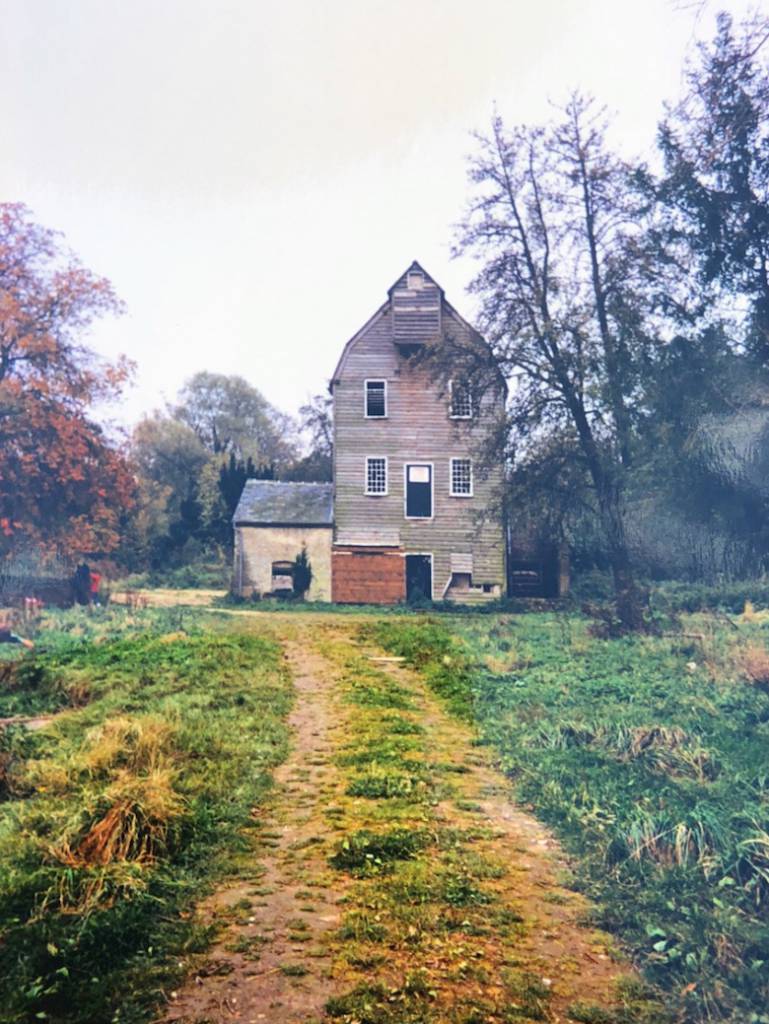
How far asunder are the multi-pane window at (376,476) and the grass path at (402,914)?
1551 centimetres

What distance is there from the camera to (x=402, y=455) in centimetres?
2172

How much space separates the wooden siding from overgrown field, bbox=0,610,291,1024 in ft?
38.7

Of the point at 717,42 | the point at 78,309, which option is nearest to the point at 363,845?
the point at 717,42

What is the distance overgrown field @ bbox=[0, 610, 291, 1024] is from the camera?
307 centimetres

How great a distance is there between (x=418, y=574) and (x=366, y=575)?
1564 mm

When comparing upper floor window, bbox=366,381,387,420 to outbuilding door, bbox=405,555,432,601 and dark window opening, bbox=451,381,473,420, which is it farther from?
outbuilding door, bbox=405,555,432,601

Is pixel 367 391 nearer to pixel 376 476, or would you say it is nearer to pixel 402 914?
pixel 376 476

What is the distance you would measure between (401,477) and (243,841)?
57.3 feet

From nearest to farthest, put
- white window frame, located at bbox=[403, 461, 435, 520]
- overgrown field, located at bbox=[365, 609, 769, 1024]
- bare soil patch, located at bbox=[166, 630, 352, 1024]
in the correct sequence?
bare soil patch, located at bbox=[166, 630, 352, 1024] < overgrown field, located at bbox=[365, 609, 769, 1024] < white window frame, located at bbox=[403, 461, 435, 520]

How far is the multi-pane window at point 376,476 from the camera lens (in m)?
21.8

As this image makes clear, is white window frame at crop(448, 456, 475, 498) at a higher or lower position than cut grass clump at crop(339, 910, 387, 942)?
higher

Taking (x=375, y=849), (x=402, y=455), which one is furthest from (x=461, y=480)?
(x=375, y=849)

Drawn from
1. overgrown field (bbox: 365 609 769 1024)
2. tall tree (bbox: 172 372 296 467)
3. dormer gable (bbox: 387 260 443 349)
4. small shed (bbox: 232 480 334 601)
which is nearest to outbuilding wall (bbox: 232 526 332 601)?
small shed (bbox: 232 480 334 601)

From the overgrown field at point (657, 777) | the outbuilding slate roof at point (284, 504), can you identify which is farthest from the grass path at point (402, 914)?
the outbuilding slate roof at point (284, 504)
